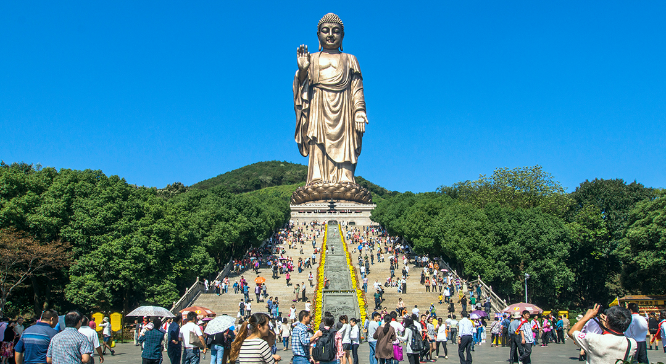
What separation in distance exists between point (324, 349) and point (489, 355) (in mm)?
8305

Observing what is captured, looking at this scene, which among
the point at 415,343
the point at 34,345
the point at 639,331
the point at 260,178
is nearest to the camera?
the point at 34,345

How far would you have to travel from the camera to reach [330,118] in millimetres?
58594

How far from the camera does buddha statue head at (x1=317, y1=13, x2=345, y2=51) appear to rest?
190ft

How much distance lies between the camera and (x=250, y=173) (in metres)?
134

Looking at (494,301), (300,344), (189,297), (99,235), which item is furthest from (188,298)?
(300,344)

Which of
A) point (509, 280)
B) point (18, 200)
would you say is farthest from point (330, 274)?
point (18, 200)

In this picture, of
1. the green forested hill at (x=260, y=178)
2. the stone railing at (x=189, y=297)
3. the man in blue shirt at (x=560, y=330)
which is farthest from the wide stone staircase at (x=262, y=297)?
the green forested hill at (x=260, y=178)

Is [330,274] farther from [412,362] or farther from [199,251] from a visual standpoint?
[412,362]

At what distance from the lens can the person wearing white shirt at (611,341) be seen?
5.12m

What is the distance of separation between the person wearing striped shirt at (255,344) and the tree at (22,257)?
16974 millimetres

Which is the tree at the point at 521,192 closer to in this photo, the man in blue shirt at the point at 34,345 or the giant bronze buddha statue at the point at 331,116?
the giant bronze buddha statue at the point at 331,116

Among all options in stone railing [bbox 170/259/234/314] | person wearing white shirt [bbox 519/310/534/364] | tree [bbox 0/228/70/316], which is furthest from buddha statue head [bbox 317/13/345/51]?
person wearing white shirt [bbox 519/310/534/364]

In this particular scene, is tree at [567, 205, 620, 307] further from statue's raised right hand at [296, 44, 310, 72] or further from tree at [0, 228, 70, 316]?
statue's raised right hand at [296, 44, 310, 72]

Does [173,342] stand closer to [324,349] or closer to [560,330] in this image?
[324,349]
